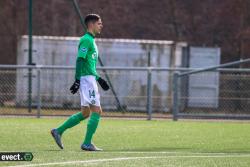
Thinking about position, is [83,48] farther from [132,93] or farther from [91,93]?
[132,93]

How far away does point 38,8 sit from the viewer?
125 ft

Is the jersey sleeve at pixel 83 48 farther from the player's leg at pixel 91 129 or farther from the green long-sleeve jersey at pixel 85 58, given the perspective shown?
→ the player's leg at pixel 91 129

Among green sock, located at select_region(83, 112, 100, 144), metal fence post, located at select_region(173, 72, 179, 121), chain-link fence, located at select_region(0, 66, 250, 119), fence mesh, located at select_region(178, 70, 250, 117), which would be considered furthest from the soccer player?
fence mesh, located at select_region(178, 70, 250, 117)

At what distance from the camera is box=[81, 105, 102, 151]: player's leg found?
41.4ft

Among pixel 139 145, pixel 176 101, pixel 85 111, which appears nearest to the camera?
pixel 85 111

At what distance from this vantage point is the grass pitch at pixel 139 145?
10.9m

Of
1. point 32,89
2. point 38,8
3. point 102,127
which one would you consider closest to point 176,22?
point 38,8

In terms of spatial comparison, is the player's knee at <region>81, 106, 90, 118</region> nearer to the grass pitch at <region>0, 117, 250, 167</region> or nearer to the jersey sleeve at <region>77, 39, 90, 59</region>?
the grass pitch at <region>0, 117, 250, 167</region>

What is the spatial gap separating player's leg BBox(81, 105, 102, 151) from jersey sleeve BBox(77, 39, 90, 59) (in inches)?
30.7

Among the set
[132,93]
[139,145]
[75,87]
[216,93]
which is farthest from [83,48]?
[216,93]

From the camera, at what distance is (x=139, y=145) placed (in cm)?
1380

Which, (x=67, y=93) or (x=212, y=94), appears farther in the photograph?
(x=212, y=94)

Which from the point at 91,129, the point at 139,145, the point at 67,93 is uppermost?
the point at 67,93

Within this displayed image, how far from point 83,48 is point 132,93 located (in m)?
13.4
